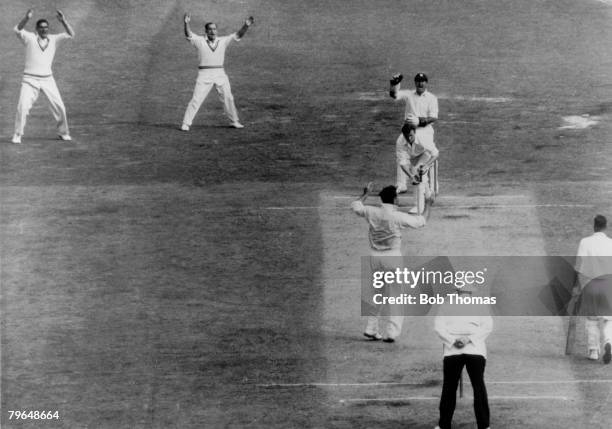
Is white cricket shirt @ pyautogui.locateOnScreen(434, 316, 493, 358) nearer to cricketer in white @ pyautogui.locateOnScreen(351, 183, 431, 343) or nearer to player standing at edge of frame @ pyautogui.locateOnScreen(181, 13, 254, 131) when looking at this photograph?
cricketer in white @ pyautogui.locateOnScreen(351, 183, 431, 343)

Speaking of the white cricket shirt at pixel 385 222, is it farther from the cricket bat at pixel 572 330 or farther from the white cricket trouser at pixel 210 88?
the white cricket trouser at pixel 210 88

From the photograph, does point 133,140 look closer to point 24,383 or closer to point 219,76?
point 219,76

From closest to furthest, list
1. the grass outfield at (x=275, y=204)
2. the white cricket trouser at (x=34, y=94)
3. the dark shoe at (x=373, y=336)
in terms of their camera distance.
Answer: the grass outfield at (x=275, y=204) < the dark shoe at (x=373, y=336) < the white cricket trouser at (x=34, y=94)

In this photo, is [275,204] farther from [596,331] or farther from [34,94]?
[596,331]

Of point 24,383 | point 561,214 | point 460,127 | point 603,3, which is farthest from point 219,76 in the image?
point 603,3

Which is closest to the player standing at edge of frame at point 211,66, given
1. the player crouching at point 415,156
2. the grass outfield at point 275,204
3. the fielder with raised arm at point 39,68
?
the grass outfield at point 275,204

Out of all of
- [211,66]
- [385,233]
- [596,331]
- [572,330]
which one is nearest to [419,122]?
[211,66]
